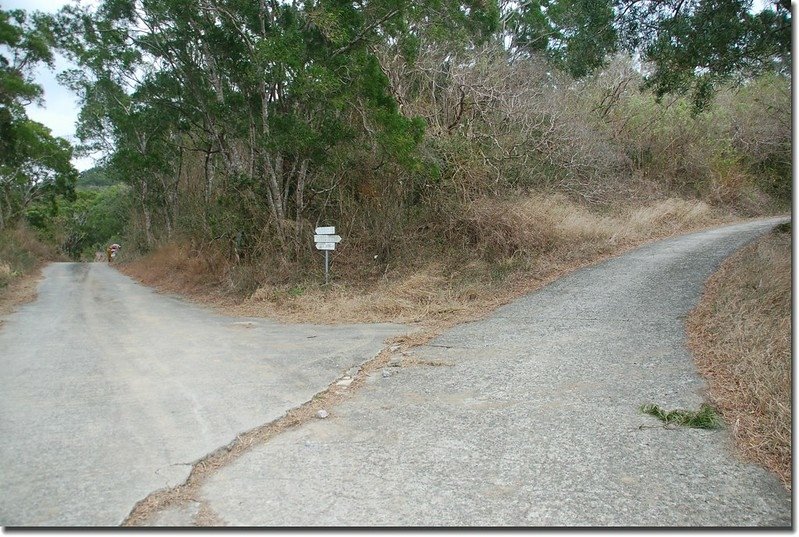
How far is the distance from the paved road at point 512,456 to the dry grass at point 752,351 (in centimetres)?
23

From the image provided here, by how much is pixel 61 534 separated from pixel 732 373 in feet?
18.2

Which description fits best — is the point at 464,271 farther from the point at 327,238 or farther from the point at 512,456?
the point at 512,456

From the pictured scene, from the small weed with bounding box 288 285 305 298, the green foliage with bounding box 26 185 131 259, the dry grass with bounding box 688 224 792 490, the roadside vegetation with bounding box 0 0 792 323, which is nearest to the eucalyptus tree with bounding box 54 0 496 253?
the roadside vegetation with bounding box 0 0 792 323

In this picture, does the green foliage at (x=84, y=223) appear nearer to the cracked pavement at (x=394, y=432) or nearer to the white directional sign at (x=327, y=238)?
the white directional sign at (x=327, y=238)

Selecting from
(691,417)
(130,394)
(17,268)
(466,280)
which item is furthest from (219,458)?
(17,268)

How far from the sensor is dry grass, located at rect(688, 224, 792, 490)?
4.22 metres

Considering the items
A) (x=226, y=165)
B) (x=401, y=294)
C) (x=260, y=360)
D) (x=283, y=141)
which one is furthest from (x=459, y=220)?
(x=260, y=360)

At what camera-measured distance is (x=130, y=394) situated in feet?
19.1

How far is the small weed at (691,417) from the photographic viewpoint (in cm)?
462

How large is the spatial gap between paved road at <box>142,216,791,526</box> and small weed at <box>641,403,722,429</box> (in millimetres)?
112

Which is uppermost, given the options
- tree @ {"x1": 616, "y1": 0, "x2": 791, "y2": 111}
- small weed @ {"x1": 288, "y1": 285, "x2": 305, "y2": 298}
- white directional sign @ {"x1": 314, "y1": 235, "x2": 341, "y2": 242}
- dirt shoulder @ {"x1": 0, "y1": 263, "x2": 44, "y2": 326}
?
tree @ {"x1": 616, "y1": 0, "x2": 791, "y2": 111}

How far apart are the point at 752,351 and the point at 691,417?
1.63 meters

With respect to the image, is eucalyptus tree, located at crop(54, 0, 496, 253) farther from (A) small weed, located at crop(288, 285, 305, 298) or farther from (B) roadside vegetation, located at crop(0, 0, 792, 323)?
(A) small weed, located at crop(288, 285, 305, 298)

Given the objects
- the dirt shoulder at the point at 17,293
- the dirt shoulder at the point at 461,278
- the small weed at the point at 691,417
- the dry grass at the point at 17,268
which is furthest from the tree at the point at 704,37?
the dry grass at the point at 17,268
